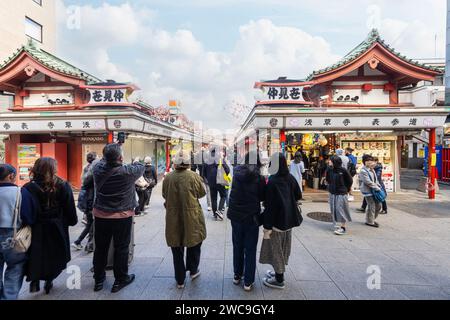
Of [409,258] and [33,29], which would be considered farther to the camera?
[33,29]

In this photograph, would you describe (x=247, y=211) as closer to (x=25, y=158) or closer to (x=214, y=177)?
(x=214, y=177)

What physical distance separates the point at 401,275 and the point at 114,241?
4.61m

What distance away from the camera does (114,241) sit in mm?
3607

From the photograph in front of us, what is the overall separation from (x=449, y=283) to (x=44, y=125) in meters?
13.2

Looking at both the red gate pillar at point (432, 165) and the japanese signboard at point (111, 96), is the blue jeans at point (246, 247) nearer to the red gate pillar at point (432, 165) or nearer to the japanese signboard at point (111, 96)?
the japanese signboard at point (111, 96)

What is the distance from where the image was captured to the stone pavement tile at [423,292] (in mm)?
3543

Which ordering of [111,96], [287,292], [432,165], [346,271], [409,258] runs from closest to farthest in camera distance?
[287,292] → [346,271] → [409,258] → [432,165] → [111,96]

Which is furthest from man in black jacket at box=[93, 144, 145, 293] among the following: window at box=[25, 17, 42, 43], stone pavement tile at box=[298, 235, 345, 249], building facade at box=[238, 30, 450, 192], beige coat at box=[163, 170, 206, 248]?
window at box=[25, 17, 42, 43]

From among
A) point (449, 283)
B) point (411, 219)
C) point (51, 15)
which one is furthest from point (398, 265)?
point (51, 15)

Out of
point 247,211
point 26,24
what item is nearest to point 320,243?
point 247,211

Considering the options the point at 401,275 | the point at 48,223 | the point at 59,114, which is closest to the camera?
the point at 48,223

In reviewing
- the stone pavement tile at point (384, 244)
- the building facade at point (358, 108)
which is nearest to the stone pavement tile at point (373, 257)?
the stone pavement tile at point (384, 244)

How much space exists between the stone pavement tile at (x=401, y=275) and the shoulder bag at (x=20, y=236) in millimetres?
5118
